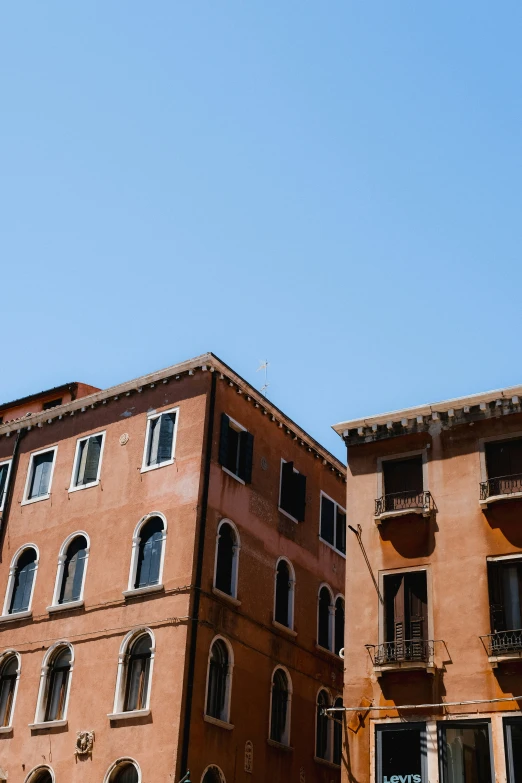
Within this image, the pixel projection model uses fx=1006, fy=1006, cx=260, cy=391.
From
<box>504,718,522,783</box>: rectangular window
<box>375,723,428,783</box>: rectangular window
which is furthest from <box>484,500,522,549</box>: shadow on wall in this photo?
<box>375,723,428,783</box>: rectangular window

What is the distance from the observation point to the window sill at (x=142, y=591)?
2709 cm

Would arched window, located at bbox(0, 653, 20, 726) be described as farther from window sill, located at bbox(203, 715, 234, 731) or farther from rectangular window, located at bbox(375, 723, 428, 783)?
rectangular window, located at bbox(375, 723, 428, 783)

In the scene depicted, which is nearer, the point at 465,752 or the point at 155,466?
the point at 465,752

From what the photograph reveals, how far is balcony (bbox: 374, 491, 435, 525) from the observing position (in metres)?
24.2

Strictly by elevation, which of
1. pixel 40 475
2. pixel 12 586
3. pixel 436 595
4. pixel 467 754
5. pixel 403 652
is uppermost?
pixel 40 475

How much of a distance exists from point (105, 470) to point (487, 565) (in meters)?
12.5

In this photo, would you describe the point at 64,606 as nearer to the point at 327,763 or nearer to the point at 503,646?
the point at 327,763

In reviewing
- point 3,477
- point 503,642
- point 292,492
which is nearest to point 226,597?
point 292,492

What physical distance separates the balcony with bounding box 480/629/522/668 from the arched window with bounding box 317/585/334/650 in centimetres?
1081

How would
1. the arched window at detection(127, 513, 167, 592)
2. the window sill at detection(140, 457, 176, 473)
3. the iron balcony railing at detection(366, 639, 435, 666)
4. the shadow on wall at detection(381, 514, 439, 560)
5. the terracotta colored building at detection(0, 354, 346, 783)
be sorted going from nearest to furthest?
the iron balcony railing at detection(366, 639, 435, 666), the shadow on wall at detection(381, 514, 439, 560), the terracotta colored building at detection(0, 354, 346, 783), the arched window at detection(127, 513, 167, 592), the window sill at detection(140, 457, 176, 473)

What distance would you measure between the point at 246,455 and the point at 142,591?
5445mm

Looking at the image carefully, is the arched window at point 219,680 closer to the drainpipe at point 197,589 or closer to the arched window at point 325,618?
the drainpipe at point 197,589

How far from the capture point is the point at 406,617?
23359 millimetres

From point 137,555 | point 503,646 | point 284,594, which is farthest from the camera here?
point 284,594
